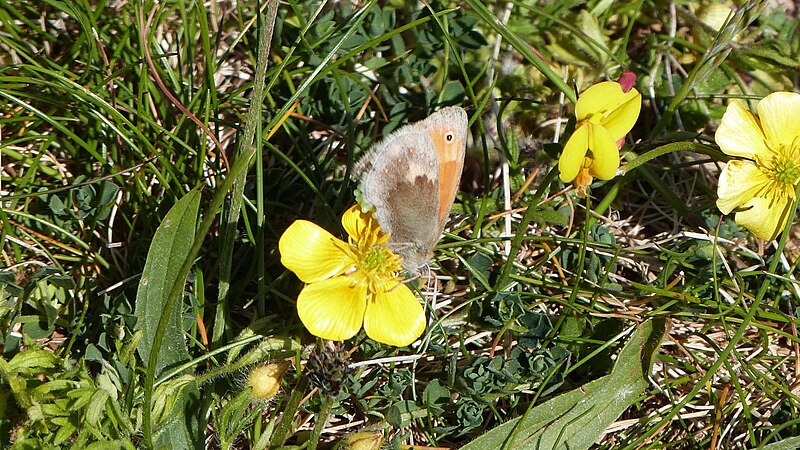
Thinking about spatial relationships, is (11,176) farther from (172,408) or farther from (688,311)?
(688,311)

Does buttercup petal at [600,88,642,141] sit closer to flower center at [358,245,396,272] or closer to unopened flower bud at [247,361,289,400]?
flower center at [358,245,396,272]

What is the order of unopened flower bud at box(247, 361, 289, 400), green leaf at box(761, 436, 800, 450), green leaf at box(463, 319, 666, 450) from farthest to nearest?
green leaf at box(761, 436, 800, 450)
green leaf at box(463, 319, 666, 450)
unopened flower bud at box(247, 361, 289, 400)

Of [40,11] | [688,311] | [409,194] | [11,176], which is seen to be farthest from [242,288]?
[688,311]

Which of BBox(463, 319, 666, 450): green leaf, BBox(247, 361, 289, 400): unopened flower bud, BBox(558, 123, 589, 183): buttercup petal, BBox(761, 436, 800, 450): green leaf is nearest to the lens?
BBox(558, 123, 589, 183): buttercup petal

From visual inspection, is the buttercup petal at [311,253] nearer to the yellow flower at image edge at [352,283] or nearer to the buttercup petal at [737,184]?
the yellow flower at image edge at [352,283]

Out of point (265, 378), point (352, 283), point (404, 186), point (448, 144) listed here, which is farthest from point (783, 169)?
point (265, 378)

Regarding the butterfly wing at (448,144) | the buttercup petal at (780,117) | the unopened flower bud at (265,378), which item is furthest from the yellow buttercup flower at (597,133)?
the unopened flower bud at (265,378)

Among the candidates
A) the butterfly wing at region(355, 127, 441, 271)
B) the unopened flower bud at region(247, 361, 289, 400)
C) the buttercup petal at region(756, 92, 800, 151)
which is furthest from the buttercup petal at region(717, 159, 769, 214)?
the unopened flower bud at region(247, 361, 289, 400)
